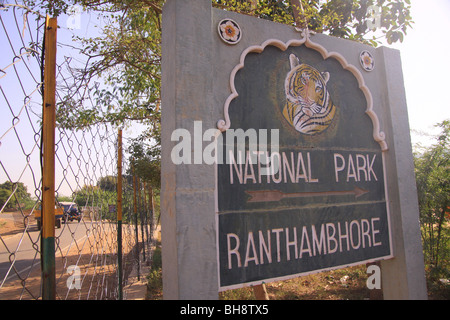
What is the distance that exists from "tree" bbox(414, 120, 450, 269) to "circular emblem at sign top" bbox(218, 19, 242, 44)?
14.3ft

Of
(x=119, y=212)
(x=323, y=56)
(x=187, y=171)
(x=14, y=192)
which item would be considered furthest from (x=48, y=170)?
(x=323, y=56)

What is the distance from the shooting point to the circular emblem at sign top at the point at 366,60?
2.69 meters

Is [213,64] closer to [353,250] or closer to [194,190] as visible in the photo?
[194,190]

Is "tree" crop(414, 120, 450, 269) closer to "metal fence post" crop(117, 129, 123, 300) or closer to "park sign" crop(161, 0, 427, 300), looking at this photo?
"park sign" crop(161, 0, 427, 300)

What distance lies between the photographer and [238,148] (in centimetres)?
204

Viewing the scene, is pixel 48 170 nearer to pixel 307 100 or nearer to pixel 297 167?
pixel 297 167

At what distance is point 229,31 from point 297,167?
1.06 m

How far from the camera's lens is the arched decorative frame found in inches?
79.6

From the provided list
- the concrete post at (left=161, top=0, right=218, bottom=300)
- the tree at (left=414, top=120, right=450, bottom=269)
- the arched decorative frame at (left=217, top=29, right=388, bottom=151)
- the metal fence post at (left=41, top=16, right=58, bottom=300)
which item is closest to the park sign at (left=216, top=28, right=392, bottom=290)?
the arched decorative frame at (left=217, top=29, right=388, bottom=151)

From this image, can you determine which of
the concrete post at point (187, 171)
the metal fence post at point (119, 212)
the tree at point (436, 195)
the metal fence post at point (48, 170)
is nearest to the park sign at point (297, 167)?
the concrete post at point (187, 171)

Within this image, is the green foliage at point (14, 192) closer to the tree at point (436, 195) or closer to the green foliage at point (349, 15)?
the green foliage at point (349, 15)

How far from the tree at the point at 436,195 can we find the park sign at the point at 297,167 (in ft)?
10.2

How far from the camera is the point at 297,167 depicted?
89.0 inches
